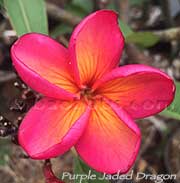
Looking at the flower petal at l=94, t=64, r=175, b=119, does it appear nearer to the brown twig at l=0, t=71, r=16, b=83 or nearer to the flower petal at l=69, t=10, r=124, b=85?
the flower petal at l=69, t=10, r=124, b=85

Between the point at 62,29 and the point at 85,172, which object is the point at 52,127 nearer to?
the point at 85,172

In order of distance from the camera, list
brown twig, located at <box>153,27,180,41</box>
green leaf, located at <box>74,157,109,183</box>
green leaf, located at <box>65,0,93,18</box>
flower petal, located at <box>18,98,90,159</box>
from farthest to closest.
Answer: green leaf, located at <box>65,0,93,18</box>
brown twig, located at <box>153,27,180,41</box>
green leaf, located at <box>74,157,109,183</box>
flower petal, located at <box>18,98,90,159</box>

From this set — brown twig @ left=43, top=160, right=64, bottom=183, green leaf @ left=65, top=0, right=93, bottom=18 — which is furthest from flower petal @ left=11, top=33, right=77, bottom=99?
green leaf @ left=65, top=0, right=93, bottom=18

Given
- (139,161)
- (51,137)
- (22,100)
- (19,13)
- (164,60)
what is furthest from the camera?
(164,60)

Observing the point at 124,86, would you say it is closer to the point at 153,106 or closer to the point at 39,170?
the point at 153,106

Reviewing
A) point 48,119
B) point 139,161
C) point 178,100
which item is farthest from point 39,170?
point 48,119

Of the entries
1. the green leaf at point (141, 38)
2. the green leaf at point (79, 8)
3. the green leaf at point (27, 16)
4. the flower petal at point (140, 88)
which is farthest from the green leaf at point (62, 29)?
the flower petal at point (140, 88)
